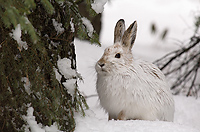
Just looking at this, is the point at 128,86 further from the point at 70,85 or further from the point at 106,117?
the point at 106,117

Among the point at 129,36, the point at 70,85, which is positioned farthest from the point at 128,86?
the point at 70,85

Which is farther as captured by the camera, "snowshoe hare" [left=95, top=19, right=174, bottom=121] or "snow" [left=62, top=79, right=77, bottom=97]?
"snowshoe hare" [left=95, top=19, right=174, bottom=121]

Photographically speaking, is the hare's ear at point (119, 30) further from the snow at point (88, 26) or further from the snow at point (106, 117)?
the snow at point (88, 26)

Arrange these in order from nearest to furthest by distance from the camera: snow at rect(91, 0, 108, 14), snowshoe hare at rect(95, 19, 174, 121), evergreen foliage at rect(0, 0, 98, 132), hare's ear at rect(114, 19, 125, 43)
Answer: evergreen foliage at rect(0, 0, 98, 132), snow at rect(91, 0, 108, 14), snowshoe hare at rect(95, 19, 174, 121), hare's ear at rect(114, 19, 125, 43)

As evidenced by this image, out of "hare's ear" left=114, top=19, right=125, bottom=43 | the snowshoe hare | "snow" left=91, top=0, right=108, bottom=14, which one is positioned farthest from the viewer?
"hare's ear" left=114, top=19, right=125, bottom=43

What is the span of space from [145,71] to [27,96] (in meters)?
1.03

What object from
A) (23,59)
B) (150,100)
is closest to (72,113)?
(23,59)

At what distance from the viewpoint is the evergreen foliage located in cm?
158

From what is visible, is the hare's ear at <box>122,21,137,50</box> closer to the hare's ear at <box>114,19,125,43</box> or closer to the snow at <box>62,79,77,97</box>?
the hare's ear at <box>114,19,125,43</box>

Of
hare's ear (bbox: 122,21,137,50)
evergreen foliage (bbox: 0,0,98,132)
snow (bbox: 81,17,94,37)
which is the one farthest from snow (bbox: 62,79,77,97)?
hare's ear (bbox: 122,21,137,50)

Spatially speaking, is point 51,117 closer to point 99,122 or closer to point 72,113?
point 72,113

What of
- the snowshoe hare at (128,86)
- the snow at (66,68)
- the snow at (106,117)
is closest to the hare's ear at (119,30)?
the snowshoe hare at (128,86)

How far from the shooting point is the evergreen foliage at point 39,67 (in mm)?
1577

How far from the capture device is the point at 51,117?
5.82 ft
